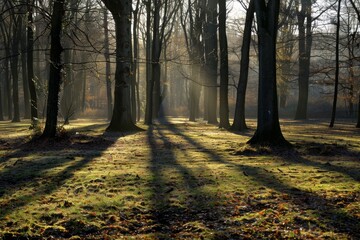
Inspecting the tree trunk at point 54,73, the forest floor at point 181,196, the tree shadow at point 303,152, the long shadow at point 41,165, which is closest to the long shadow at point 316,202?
the forest floor at point 181,196

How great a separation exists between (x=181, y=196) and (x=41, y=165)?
399 cm

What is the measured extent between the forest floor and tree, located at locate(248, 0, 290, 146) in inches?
60.5

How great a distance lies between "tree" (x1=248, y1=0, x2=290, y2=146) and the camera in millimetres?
11664

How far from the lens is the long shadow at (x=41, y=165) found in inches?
246

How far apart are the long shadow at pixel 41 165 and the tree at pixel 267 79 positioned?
15.5ft

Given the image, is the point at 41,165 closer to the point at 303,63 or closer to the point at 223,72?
the point at 223,72

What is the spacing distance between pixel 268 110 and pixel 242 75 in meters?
8.17

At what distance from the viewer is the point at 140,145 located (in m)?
12.8

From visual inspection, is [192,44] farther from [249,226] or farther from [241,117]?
[249,226]

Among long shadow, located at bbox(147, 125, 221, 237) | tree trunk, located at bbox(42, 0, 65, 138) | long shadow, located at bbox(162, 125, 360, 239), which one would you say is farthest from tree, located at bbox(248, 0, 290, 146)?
tree trunk, located at bbox(42, 0, 65, 138)

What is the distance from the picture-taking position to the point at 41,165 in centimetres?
870

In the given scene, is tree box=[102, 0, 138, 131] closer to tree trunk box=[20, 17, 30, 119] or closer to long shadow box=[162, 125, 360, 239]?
long shadow box=[162, 125, 360, 239]

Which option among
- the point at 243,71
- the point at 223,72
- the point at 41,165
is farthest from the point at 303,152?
the point at 223,72

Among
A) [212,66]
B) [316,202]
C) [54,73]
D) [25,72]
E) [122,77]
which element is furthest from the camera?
[25,72]
